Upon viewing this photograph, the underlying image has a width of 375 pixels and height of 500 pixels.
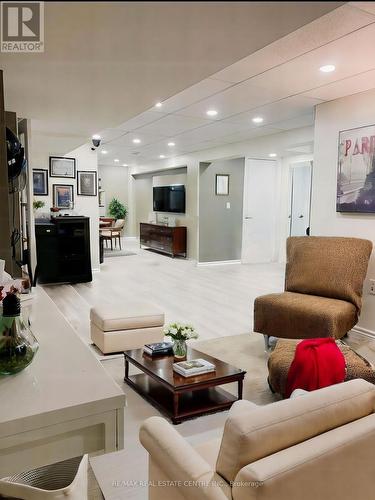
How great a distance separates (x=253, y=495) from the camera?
1.01m

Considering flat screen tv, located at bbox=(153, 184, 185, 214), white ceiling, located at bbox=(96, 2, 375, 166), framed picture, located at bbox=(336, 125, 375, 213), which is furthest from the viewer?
flat screen tv, located at bbox=(153, 184, 185, 214)

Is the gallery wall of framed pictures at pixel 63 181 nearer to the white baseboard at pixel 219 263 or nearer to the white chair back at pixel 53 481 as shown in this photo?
the white baseboard at pixel 219 263

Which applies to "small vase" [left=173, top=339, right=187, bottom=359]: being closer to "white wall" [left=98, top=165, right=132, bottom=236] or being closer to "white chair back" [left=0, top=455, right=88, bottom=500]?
"white chair back" [left=0, top=455, right=88, bottom=500]

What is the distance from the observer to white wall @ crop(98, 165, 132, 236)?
1243cm

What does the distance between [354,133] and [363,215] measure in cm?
84

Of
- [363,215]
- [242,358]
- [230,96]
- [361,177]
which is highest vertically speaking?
[230,96]

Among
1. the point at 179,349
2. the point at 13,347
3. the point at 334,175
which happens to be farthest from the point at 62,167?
the point at 13,347

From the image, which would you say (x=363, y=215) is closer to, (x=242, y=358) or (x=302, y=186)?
(x=242, y=358)

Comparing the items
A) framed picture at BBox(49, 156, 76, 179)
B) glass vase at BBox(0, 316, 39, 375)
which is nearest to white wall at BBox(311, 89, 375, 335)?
glass vase at BBox(0, 316, 39, 375)

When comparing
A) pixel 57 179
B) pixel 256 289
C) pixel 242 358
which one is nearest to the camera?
pixel 242 358

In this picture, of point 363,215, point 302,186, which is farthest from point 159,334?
point 302,186

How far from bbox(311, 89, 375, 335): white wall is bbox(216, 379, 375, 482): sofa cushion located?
2.91 m

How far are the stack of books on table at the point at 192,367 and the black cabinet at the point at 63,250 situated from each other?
414cm

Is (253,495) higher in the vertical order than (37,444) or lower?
lower
